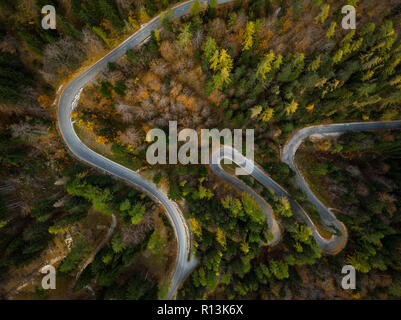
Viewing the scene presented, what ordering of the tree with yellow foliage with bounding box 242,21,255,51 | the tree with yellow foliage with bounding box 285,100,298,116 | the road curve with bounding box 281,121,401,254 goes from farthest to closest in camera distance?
the road curve with bounding box 281,121,401,254 < the tree with yellow foliage with bounding box 285,100,298,116 < the tree with yellow foliage with bounding box 242,21,255,51

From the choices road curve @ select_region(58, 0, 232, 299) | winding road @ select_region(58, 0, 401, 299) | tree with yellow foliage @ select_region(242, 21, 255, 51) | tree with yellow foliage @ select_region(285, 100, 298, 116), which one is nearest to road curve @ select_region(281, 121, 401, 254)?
winding road @ select_region(58, 0, 401, 299)

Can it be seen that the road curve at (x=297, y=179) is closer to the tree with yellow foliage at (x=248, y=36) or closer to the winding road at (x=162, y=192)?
the winding road at (x=162, y=192)

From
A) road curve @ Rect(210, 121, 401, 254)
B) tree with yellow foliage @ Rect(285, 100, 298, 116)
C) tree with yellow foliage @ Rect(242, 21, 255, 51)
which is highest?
tree with yellow foliage @ Rect(242, 21, 255, 51)

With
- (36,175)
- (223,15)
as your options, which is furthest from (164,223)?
(223,15)

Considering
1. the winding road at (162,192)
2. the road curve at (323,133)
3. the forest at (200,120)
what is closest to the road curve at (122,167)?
the winding road at (162,192)

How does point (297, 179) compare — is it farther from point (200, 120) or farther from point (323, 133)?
point (200, 120)

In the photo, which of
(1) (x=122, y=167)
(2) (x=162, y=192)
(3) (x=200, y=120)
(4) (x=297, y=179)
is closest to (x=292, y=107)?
(4) (x=297, y=179)

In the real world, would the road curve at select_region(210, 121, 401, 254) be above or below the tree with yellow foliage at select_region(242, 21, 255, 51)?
below

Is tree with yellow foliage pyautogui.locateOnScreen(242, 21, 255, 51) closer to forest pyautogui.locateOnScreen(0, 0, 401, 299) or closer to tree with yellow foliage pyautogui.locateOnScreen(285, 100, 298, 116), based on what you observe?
forest pyautogui.locateOnScreen(0, 0, 401, 299)
